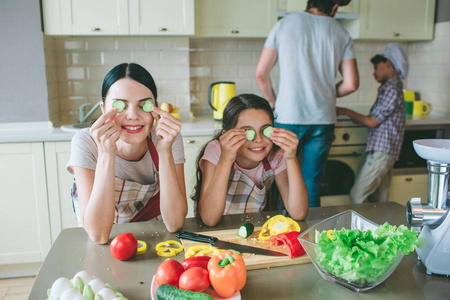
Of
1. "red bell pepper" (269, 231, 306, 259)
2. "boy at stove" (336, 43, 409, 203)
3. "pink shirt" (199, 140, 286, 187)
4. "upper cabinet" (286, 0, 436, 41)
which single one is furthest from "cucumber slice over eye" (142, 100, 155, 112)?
"upper cabinet" (286, 0, 436, 41)

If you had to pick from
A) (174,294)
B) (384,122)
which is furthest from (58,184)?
(384,122)

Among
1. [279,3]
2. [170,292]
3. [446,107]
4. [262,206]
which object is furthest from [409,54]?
[170,292]

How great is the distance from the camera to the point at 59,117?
135 inches

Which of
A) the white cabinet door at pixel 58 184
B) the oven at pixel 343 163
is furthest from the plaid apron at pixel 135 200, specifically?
the oven at pixel 343 163

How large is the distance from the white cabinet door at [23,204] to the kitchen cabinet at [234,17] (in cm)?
151

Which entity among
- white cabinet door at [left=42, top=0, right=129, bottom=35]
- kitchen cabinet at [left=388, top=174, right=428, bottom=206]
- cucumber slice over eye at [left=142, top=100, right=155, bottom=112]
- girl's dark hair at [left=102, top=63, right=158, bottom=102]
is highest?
white cabinet door at [left=42, top=0, right=129, bottom=35]

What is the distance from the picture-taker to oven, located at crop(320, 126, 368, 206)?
3.29 metres

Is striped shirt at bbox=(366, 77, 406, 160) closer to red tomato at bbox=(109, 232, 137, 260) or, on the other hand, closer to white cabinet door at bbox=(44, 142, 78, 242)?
white cabinet door at bbox=(44, 142, 78, 242)

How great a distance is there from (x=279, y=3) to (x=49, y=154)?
2.06 meters

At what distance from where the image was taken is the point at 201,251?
123 cm

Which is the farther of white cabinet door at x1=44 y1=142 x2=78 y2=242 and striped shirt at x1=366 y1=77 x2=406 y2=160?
striped shirt at x1=366 y1=77 x2=406 y2=160

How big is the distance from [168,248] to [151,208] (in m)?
0.47

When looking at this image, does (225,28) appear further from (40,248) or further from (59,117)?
(40,248)

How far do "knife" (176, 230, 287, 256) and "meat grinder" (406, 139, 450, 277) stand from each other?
38cm
